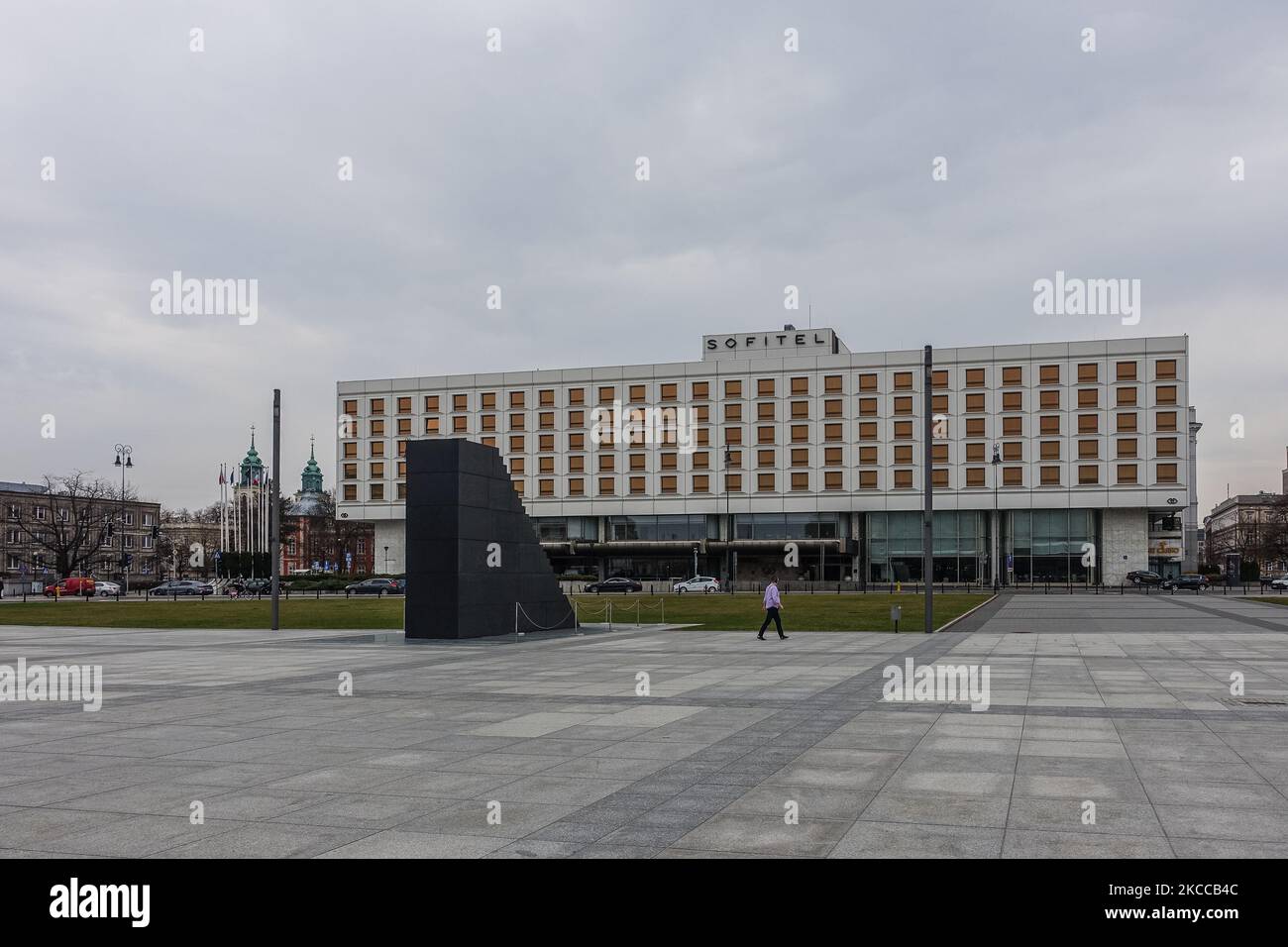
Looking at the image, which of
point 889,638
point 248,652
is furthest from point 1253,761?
point 248,652

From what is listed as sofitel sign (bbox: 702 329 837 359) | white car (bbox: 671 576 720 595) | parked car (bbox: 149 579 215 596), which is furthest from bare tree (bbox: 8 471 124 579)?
sofitel sign (bbox: 702 329 837 359)

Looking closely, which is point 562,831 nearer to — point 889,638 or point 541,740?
point 541,740

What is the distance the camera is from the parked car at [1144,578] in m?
81.9

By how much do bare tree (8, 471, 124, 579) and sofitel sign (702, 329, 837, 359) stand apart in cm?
5708

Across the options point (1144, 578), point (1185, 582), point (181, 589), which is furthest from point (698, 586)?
point (181, 589)

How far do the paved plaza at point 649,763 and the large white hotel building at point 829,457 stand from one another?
70.7 m

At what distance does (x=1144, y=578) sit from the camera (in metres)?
83.1

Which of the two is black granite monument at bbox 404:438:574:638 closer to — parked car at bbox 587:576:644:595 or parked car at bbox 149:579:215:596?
parked car at bbox 587:576:644:595

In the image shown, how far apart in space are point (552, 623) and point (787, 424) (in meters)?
67.4

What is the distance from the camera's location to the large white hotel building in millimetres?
88438

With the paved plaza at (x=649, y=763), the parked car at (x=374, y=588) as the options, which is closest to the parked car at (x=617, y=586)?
the parked car at (x=374, y=588)

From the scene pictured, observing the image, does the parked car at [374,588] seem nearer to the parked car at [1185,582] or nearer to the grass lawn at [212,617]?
the grass lawn at [212,617]

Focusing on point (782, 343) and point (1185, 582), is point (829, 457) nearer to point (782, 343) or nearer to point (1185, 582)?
point (782, 343)

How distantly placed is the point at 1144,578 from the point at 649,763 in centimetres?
8339
